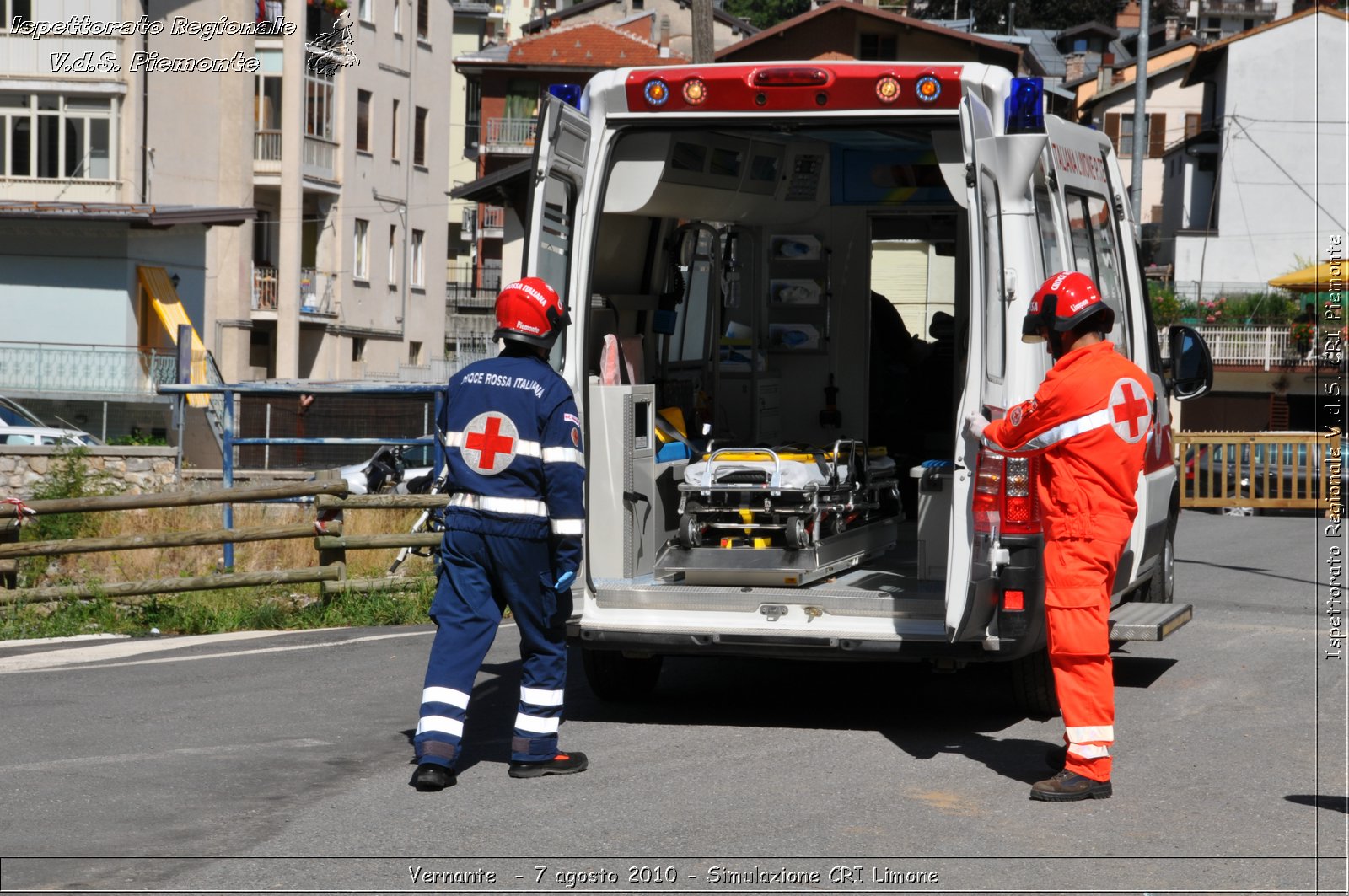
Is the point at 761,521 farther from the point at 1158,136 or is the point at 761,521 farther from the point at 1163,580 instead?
the point at 1158,136

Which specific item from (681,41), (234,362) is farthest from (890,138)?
(681,41)

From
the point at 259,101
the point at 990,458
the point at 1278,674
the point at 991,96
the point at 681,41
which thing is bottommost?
the point at 1278,674

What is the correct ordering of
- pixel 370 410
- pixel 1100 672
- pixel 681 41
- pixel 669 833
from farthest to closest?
1. pixel 681 41
2. pixel 370 410
3. pixel 1100 672
4. pixel 669 833

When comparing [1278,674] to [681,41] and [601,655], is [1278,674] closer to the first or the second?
[601,655]

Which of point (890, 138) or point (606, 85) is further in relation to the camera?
point (890, 138)

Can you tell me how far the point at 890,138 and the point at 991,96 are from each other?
3.24 meters

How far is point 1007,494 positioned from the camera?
22.7 feet

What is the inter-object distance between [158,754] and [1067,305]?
420 cm

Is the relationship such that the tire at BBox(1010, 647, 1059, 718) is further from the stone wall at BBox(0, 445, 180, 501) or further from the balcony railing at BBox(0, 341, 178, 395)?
the balcony railing at BBox(0, 341, 178, 395)

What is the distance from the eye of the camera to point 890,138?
10281 millimetres

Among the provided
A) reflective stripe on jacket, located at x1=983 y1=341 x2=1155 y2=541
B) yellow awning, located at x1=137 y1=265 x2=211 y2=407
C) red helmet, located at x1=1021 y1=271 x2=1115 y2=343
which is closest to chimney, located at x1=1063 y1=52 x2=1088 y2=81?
yellow awning, located at x1=137 y1=265 x2=211 y2=407

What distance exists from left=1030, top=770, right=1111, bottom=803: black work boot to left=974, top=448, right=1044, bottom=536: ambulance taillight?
101 cm

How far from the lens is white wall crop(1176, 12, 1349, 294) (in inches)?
1961

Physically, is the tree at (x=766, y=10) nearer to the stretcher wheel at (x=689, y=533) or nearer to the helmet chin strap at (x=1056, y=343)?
the stretcher wheel at (x=689, y=533)
